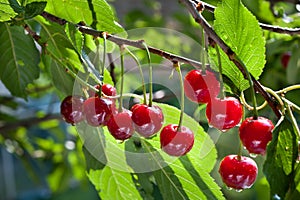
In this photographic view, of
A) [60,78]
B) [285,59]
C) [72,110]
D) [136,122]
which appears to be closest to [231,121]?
[136,122]

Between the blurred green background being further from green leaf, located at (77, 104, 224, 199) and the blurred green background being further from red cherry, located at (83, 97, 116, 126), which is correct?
red cherry, located at (83, 97, 116, 126)

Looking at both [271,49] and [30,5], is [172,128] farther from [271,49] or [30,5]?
[271,49]

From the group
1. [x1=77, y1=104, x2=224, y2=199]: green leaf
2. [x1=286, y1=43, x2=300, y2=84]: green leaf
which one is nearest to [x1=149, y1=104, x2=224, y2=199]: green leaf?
[x1=77, y1=104, x2=224, y2=199]: green leaf

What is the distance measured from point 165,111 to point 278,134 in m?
0.18

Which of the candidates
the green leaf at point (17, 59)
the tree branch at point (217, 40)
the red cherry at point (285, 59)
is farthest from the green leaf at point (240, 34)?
the red cherry at point (285, 59)

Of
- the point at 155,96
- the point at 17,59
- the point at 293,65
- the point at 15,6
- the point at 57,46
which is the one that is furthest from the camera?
the point at 155,96

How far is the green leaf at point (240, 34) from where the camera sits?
73 centimetres

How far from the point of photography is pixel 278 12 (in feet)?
3.96

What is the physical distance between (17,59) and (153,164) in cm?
34

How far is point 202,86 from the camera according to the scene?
0.72 metres

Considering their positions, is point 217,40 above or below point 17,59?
above

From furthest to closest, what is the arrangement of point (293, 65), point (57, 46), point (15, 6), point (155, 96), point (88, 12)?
1. point (155, 96)
2. point (293, 65)
3. point (57, 46)
4. point (88, 12)
5. point (15, 6)

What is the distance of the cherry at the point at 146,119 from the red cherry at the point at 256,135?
0.35ft

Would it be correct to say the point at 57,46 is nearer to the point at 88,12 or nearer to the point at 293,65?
the point at 88,12
